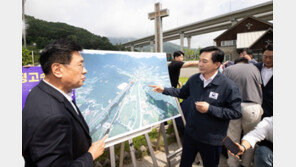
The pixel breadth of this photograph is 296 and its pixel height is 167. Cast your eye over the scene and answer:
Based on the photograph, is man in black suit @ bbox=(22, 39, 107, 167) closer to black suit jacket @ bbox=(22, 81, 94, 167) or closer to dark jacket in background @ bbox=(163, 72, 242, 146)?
black suit jacket @ bbox=(22, 81, 94, 167)

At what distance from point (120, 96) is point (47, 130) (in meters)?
1.27

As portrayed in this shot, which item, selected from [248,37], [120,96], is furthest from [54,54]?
[248,37]

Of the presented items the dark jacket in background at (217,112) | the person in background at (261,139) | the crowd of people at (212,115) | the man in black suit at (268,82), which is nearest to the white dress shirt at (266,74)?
the man in black suit at (268,82)

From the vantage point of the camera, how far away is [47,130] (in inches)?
32.4

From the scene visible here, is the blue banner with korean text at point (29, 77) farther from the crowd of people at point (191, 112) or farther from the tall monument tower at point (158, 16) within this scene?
the tall monument tower at point (158, 16)

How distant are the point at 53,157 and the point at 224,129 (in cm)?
186

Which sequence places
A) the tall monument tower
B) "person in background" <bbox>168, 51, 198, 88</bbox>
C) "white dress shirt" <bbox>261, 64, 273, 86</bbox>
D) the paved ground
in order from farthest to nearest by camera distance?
the tall monument tower < "person in background" <bbox>168, 51, 198, 88</bbox> < the paved ground < "white dress shirt" <bbox>261, 64, 273, 86</bbox>

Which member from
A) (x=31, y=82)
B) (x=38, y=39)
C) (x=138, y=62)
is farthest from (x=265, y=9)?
(x=38, y=39)

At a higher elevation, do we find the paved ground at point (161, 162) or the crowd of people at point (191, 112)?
the crowd of people at point (191, 112)

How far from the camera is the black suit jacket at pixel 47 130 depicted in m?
→ 0.81

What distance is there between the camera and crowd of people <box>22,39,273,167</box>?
85cm

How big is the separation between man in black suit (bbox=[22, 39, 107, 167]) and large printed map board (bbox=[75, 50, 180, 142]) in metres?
0.57

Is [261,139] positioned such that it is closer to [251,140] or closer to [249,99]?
[251,140]

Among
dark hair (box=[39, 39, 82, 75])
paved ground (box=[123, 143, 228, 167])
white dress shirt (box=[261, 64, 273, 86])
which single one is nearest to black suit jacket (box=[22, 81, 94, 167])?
dark hair (box=[39, 39, 82, 75])
